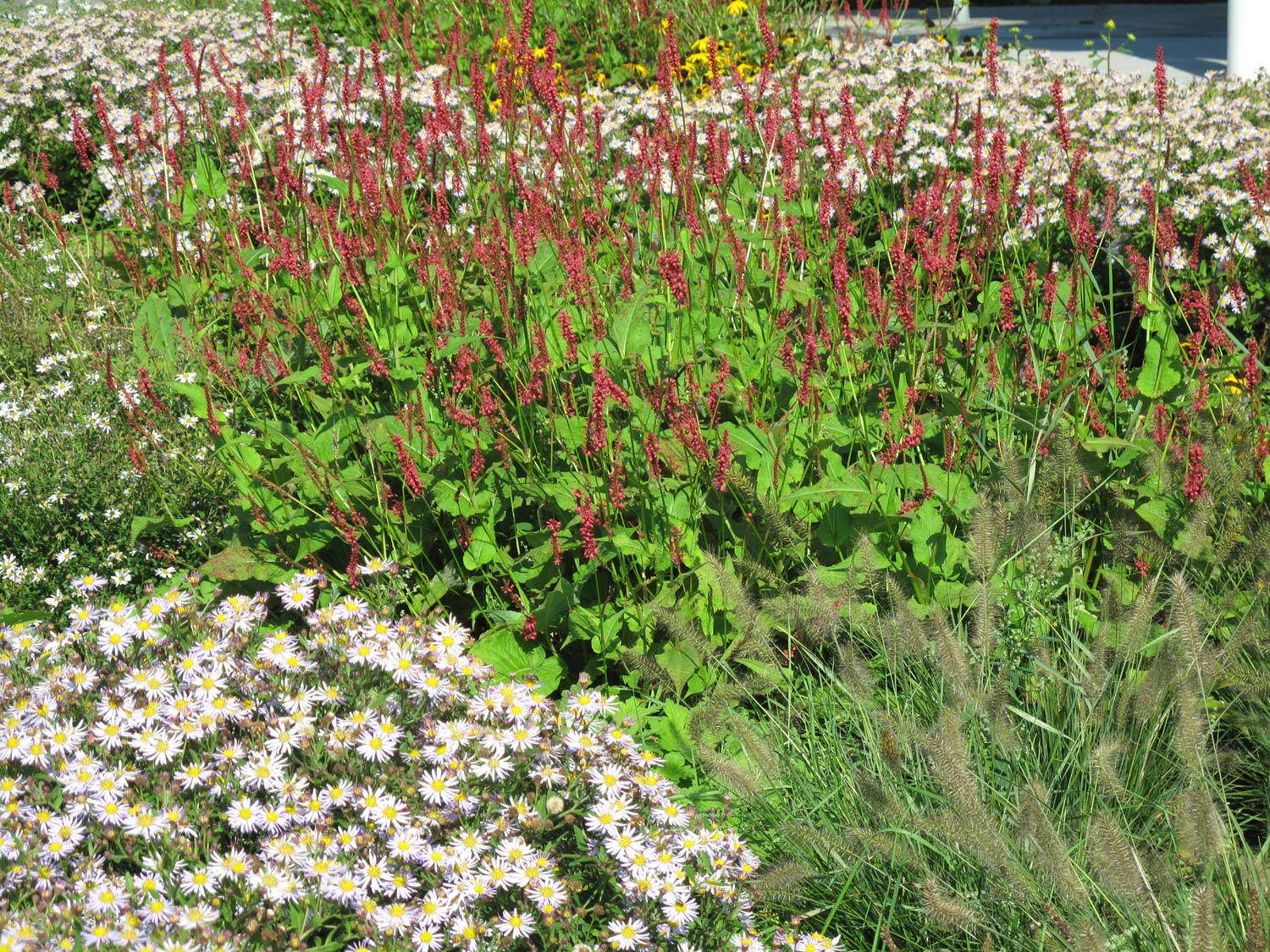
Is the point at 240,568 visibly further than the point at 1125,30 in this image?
No

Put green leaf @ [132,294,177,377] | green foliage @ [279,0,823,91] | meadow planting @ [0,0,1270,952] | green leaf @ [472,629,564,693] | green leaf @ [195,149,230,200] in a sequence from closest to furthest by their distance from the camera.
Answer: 1. meadow planting @ [0,0,1270,952]
2. green leaf @ [472,629,564,693]
3. green leaf @ [132,294,177,377]
4. green leaf @ [195,149,230,200]
5. green foliage @ [279,0,823,91]

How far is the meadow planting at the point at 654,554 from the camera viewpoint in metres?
1.92

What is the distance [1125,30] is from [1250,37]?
6289 mm

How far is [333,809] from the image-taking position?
2047mm

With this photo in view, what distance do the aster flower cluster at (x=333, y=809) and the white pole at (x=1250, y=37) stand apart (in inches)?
223

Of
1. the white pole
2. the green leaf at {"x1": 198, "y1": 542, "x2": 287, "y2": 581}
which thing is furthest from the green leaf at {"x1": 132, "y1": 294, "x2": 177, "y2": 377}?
the white pole

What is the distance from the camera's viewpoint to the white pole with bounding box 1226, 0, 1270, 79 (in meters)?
6.11

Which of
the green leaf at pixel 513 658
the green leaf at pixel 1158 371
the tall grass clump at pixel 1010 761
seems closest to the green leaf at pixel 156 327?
the green leaf at pixel 513 658

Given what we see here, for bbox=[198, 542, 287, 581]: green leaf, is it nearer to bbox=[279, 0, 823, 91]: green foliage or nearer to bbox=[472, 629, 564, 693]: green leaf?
bbox=[472, 629, 564, 693]: green leaf

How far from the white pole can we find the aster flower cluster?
565 cm

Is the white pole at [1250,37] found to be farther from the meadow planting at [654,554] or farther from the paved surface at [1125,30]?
the paved surface at [1125,30]

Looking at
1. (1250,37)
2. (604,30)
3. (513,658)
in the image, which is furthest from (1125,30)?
(513,658)

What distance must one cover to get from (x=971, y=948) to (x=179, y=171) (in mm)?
3087

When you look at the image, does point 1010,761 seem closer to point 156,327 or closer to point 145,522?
point 145,522
